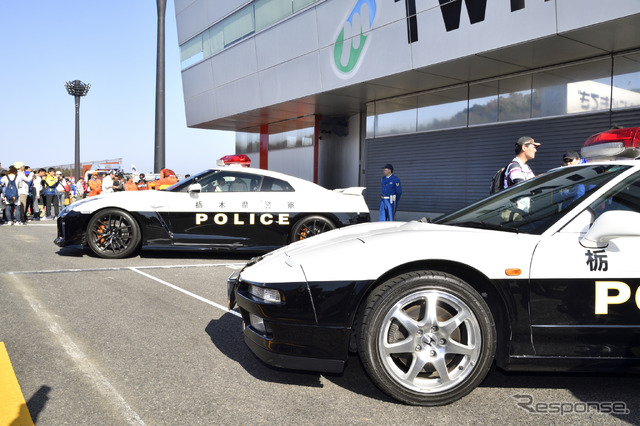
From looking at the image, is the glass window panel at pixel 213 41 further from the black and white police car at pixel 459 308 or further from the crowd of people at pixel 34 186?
the black and white police car at pixel 459 308

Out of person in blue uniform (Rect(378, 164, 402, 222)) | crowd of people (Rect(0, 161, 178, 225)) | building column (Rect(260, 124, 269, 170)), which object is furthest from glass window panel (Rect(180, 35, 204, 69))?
person in blue uniform (Rect(378, 164, 402, 222))

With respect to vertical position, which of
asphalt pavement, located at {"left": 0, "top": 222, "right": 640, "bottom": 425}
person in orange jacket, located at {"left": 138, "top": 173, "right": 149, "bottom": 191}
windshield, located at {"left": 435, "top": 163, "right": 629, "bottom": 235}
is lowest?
asphalt pavement, located at {"left": 0, "top": 222, "right": 640, "bottom": 425}

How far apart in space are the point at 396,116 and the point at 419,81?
252 cm

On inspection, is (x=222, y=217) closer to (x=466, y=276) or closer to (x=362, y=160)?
(x=466, y=276)

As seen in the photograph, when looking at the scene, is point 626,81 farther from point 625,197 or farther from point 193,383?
point 193,383

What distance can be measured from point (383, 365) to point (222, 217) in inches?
210

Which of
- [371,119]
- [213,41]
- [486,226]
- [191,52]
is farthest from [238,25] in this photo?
[486,226]

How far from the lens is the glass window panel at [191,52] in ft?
78.3

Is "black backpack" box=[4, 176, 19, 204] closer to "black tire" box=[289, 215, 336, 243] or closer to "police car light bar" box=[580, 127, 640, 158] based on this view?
"black tire" box=[289, 215, 336, 243]

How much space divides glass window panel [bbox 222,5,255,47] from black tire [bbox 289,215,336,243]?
45.0ft

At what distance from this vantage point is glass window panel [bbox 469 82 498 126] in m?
13.7

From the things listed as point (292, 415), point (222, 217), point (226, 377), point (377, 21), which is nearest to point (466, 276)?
point (292, 415)

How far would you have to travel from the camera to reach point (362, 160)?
19.3 metres

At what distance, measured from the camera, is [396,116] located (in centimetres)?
1703
